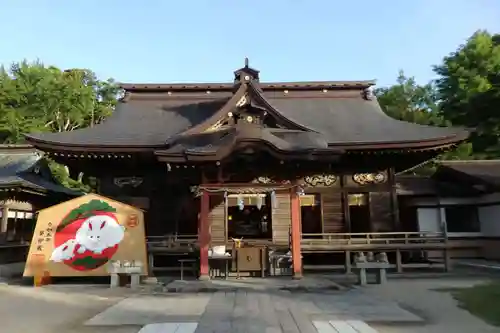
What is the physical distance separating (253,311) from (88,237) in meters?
6.41

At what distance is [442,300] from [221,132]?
27.8ft

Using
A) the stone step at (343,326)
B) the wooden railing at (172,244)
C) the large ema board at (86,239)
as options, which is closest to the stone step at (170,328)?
the stone step at (343,326)

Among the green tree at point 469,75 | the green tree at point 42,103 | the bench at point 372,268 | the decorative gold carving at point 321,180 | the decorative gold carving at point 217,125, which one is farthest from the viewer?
the green tree at point 42,103

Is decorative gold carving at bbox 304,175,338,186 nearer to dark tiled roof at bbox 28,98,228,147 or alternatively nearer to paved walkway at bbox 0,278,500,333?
paved walkway at bbox 0,278,500,333

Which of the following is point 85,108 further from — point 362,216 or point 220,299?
point 220,299

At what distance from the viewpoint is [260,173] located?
13664 millimetres

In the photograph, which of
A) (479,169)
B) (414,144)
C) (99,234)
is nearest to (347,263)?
(414,144)

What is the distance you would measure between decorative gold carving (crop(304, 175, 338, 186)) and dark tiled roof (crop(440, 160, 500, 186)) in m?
6.94

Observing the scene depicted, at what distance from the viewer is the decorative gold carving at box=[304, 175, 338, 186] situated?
1518 centimetres

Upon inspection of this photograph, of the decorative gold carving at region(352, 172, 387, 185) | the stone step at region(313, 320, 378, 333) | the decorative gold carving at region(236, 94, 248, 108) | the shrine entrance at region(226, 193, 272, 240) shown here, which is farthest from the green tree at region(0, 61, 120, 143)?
the stone step at region(313, 320, 378, 333)

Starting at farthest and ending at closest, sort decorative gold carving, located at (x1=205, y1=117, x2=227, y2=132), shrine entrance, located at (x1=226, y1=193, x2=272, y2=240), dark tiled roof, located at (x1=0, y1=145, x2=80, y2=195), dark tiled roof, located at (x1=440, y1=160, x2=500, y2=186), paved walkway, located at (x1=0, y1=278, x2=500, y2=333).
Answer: dark tiled roof, located at (x1=440, y1=160, x2=500, y2=186) < dark tiled roof, located at (x1=0, y1=145, x2=80, y2=195) < shrine entrance, located at (x1=226, y1=193, x2=272, y2=240) < decorative gold carving, located at (x1=205, y1=117, x2=227, y2=132) < paved walkway, located at (x1=0, y1=278, x2=500, y2=333)

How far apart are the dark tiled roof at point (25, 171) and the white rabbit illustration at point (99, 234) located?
257 inches

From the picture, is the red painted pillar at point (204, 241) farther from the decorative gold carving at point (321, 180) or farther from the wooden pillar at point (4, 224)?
the wooden pillar at point (4, 224)

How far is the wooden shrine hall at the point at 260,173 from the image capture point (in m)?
12.5
